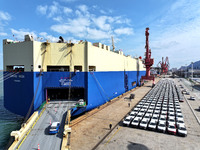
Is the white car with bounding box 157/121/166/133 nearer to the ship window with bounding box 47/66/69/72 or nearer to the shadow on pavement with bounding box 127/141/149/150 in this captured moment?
the shadow on pavement with bounding box 127/141/149/150

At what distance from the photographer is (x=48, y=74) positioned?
28.3 m

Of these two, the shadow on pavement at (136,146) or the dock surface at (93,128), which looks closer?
the shadow on pavement at (136,146)

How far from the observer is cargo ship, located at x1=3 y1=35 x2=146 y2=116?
87.6ft

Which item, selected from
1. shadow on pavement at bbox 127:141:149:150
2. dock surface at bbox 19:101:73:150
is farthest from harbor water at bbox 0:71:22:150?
shadow on pavement at bbox 127:141:149:150

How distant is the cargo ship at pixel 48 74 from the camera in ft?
87.6

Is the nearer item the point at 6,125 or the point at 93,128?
the point at 93,128

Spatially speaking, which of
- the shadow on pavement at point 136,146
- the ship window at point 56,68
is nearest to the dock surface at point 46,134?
the shadow on pavement at point 136,146

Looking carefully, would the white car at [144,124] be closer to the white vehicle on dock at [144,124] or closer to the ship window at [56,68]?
the white vehicle on dock at [144,124]

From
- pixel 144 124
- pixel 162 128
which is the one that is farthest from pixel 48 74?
pixel 162 128

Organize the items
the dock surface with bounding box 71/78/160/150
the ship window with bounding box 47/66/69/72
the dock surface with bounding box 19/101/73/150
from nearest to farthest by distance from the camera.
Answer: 1. the dock surface with bounding box 19/101/73/150
2. the dock surface with bounding box 71/78/160/150
3. the ship window with bounding box 47/66/69/72

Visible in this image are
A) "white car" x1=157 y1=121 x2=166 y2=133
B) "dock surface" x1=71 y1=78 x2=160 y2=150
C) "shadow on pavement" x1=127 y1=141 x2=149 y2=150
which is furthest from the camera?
"white car" x1=157 y1=121 x2=166 y2=133

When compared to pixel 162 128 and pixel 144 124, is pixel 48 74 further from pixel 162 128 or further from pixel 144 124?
pixel 162 128

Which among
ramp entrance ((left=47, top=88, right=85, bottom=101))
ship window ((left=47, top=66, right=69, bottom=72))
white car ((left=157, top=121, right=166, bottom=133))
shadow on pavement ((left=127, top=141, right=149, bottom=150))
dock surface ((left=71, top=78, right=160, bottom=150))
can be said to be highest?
ship window ((left=47, top=66, right=69, bottom=72))

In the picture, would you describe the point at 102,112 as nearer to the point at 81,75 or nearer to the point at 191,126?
→ the point at 81,75
